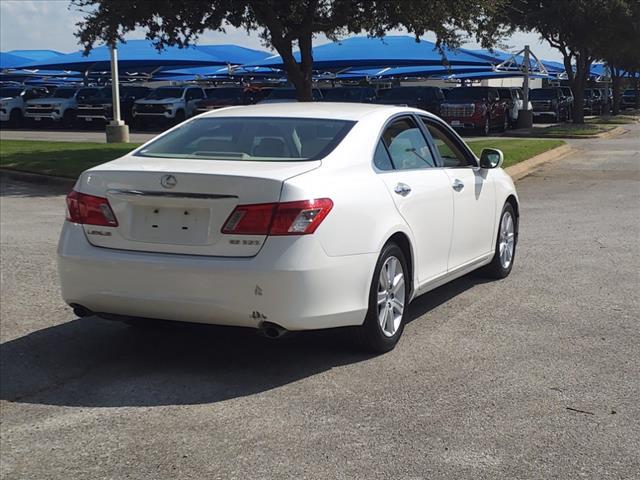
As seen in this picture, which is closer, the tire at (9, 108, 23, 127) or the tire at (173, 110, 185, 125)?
the tire at (173, 110, 185, 125)

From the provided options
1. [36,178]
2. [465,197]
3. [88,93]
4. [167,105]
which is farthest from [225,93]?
[465,197]

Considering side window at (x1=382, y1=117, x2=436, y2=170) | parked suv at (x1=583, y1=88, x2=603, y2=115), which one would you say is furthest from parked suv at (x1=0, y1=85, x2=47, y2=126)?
side window at (x1=382, y1=117, x2=436, y2=170)

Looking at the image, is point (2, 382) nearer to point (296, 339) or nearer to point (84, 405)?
point (84, 405)

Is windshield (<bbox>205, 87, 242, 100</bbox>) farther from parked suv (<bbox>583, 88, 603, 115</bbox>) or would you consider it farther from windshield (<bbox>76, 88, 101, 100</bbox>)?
parked suv (<bbox>583, 88, 603, 115</bbox>)

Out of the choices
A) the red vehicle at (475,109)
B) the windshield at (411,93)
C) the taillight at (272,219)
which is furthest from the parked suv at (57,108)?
the taillight at (272,219)

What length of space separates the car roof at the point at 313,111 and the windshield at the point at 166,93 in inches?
1226

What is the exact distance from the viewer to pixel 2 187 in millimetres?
16172

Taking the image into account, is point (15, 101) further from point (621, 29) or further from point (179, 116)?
point (621, 29)

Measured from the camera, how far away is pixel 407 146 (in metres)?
6.68

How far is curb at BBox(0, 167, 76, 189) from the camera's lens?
16.0 meters

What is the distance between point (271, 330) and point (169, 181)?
1054mm

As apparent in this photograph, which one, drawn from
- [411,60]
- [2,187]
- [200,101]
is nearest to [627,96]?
[411,60]

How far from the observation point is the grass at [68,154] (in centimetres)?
1756

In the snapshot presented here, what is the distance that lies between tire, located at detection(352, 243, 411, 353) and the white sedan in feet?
0.04
